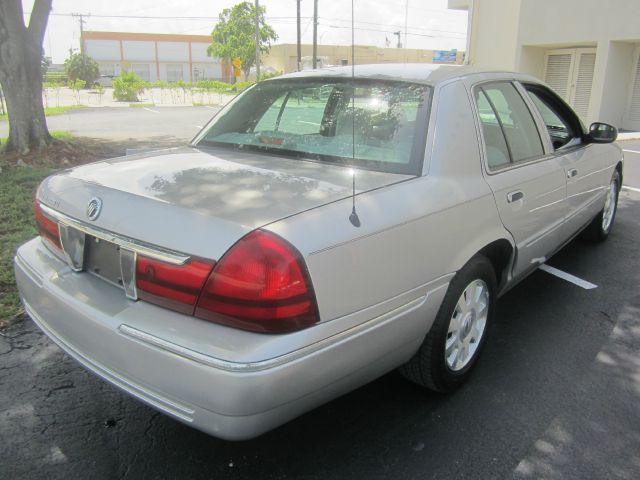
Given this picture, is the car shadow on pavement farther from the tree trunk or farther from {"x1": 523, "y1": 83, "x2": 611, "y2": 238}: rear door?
the tree trunk

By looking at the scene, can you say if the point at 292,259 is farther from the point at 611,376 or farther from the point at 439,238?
the point at 611,376

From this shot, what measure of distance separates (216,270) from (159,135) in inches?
577

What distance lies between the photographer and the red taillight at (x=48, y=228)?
8.46 feet

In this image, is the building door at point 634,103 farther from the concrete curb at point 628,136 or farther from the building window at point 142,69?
the building window at point 142,69

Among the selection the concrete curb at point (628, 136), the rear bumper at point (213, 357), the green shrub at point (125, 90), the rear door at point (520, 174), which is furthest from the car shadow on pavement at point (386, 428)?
the green shrub at point (125, 90)

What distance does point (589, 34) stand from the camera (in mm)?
16047

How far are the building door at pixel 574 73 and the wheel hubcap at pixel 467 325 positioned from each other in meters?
16.4

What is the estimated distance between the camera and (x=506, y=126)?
335cm

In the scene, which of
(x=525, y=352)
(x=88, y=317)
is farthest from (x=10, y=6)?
(x=525, y=352)

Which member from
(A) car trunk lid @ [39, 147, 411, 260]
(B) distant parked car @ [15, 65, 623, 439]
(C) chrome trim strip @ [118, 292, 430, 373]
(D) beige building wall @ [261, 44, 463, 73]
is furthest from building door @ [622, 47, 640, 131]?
(D) beige building wall @ [261, 44, 463, 73]

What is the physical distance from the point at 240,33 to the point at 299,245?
5541 centimetres

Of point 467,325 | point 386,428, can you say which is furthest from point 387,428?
point 467,325

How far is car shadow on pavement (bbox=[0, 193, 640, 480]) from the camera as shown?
2.37m

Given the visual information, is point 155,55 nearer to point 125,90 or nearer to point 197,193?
point 125,90
